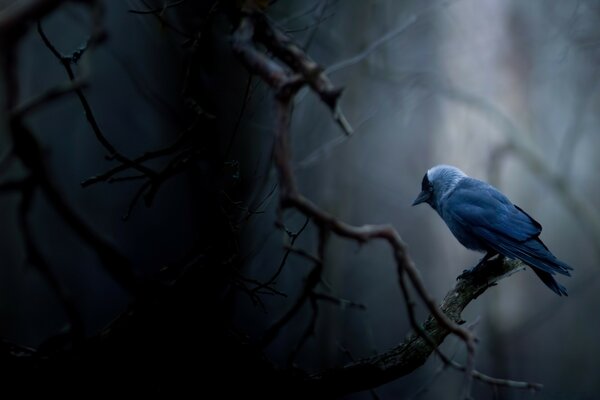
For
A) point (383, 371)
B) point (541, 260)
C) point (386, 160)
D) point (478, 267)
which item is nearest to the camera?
point (383, 371)

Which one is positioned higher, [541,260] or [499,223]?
[499,223]

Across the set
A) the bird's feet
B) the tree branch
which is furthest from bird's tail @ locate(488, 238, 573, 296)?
the tree branch

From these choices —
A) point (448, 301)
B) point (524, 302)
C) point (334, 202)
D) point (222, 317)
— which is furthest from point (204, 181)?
point (524, 302)

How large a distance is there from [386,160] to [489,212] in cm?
610

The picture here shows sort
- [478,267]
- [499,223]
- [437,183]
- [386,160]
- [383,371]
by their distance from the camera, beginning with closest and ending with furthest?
[383,371] < [478,267] < [499,223] < [437,183] < [386,160]

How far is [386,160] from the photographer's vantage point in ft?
30.1

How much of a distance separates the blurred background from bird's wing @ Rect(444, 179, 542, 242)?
Result: 139 cm

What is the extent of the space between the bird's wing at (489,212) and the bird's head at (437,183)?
0.28 ft

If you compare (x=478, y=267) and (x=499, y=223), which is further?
(x=499, y=223)

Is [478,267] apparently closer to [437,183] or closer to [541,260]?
[541,260]

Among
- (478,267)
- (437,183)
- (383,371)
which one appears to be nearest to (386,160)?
(437,183)

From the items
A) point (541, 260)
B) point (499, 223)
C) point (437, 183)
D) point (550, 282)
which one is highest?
point (437, 183)

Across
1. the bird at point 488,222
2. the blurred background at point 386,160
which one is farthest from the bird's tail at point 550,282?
the blurred background at point 386,160

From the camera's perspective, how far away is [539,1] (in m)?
7.12
